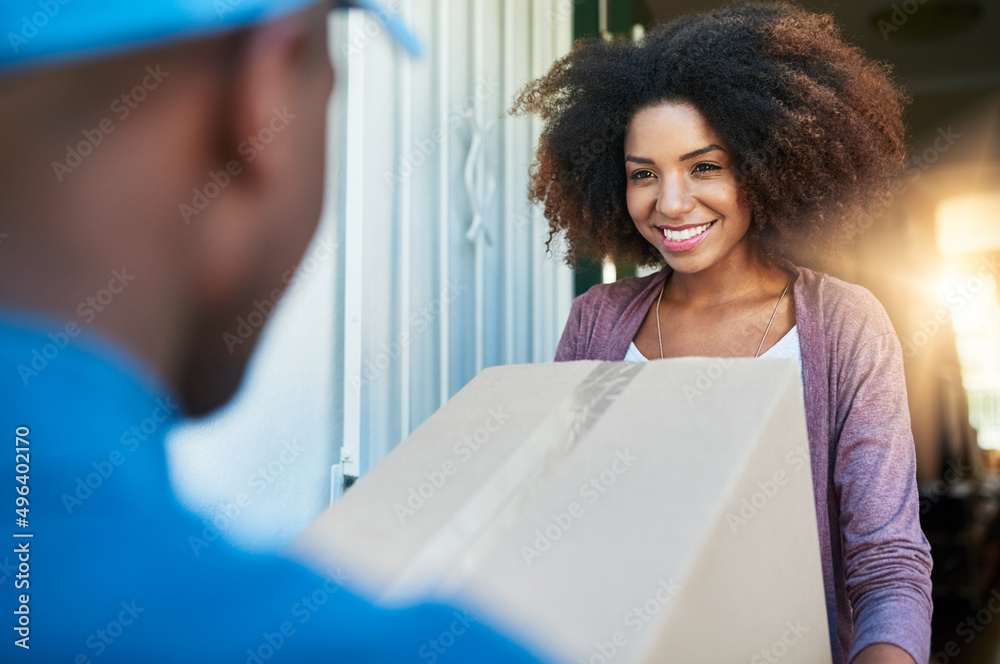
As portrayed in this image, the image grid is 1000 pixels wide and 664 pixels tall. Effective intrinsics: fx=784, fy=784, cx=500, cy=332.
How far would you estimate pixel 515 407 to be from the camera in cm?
83

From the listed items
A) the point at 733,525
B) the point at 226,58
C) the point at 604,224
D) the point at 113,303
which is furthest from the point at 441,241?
the point at 733,525

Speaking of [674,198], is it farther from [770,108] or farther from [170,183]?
[170,183]

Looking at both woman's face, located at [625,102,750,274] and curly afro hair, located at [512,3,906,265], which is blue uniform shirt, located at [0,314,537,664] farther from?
curly afro hair, located at [512,3,906,265]

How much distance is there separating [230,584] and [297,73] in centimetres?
96

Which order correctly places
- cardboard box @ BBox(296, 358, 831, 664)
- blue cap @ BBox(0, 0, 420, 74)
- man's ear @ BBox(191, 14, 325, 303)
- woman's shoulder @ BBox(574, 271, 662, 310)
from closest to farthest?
cardboard box @ BBox(296, 358, 831, 664)
blue cap @ BBox(0, 0, 420, 74)
man's ear @ BBox(191, 14, 325, 303)
woman's shoulder @ BBox(574, 271, 662, 310)

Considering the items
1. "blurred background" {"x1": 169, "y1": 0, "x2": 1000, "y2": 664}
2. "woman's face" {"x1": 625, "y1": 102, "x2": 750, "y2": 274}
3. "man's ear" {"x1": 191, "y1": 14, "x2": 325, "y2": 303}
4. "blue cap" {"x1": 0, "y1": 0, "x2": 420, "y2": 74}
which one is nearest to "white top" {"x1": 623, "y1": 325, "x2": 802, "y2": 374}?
"woman's face" {"x1": 625, "y1": 102, "x2": 750, "y2": 274}

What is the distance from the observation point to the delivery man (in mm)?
950

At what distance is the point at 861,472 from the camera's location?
3.46 feet

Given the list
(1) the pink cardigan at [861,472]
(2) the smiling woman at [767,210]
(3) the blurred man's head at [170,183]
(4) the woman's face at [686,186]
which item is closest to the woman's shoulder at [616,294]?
(2) the smiling woman at [767,210]

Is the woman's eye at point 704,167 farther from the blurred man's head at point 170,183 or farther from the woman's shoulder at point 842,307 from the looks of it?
the blurred man's head at point 170,183

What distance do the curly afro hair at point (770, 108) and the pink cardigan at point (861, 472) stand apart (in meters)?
0.17

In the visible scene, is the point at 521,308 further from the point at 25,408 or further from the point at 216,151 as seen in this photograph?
the point at 25,408

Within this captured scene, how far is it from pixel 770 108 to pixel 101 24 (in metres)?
1.02

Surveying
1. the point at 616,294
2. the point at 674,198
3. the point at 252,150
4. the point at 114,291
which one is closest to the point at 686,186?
the point at 674,198
